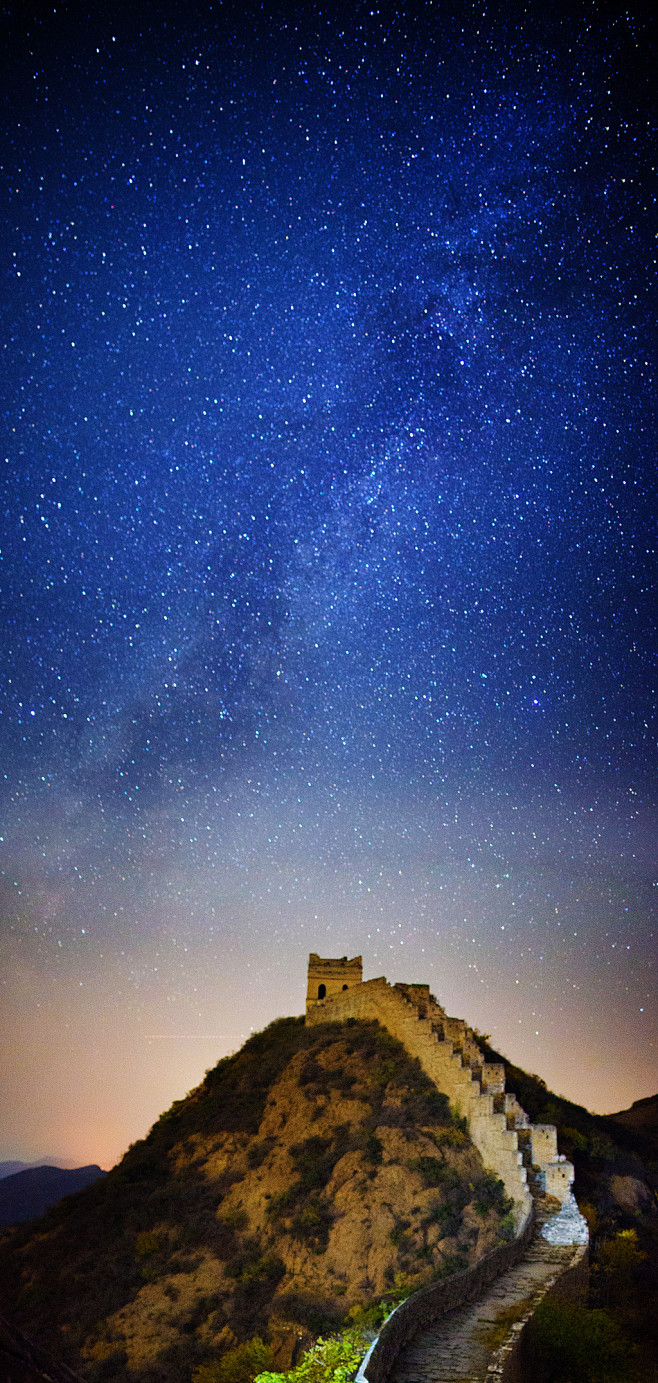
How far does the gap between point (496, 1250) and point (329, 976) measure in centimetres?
2867

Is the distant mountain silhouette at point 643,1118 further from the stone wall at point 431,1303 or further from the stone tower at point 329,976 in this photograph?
the stone wall at point 431,1303

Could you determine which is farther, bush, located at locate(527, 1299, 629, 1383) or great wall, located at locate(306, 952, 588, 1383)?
bush, located at locate(527, 1299, 629, 1383)

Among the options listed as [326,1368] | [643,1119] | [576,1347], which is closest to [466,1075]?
[576,1347]

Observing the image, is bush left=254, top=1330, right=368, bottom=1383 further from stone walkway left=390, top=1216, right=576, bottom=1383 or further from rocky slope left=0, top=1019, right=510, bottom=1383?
rocky slope left=0, top=1019, right=510, bottom=1383

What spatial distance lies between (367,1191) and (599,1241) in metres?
7.33

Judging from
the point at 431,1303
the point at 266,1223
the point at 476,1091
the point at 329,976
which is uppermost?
the point at 329,976

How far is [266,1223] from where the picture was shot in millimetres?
27375

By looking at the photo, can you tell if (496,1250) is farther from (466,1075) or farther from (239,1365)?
(466,1075)

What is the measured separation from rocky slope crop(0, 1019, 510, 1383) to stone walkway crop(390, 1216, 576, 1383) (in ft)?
8.46

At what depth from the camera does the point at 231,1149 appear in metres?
33.2

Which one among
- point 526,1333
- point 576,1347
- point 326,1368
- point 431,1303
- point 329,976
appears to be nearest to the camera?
point 326,1368

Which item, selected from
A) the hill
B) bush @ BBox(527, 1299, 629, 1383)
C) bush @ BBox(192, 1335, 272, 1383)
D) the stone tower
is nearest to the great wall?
bush @ BBox(527, 1299, 629, 1383)

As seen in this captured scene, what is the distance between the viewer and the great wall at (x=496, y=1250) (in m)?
13.8

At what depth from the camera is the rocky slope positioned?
882 inches
